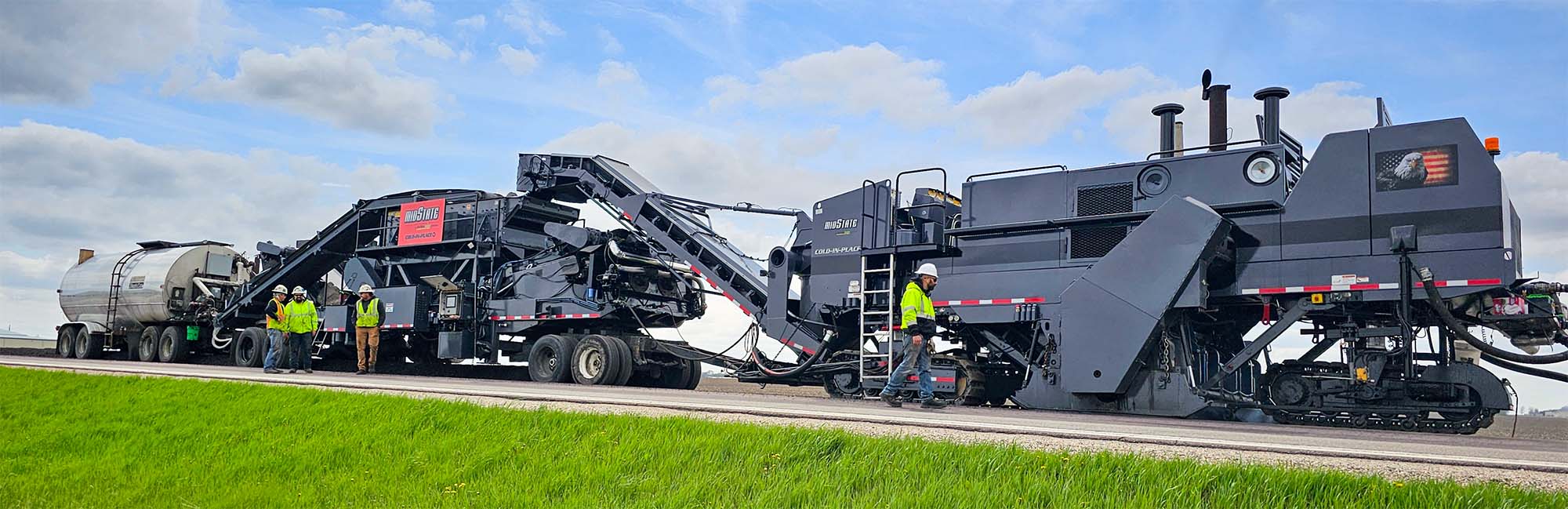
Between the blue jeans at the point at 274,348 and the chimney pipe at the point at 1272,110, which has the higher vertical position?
the chimney pipe at the point at 1272,110

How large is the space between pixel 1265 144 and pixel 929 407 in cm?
472

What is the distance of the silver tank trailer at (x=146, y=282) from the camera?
2464 centimetres

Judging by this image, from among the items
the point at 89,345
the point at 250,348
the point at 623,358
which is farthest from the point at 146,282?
the point at 623,358

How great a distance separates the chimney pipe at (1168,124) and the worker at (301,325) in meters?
14.1

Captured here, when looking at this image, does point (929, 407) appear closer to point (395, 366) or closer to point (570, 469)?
point (570, 469)

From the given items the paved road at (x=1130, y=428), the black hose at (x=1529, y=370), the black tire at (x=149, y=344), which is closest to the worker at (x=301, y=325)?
the paved road at (x=1130, y=428)

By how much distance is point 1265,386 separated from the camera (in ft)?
37.9

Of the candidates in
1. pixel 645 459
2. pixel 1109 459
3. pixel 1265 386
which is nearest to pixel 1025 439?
pixel 1109 459

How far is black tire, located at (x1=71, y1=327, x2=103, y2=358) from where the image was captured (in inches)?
1017

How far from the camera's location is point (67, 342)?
88.1ft

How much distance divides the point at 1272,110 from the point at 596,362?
32.0 ft

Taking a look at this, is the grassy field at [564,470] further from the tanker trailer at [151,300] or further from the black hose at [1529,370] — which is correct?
the tanker trailer at [151,300]

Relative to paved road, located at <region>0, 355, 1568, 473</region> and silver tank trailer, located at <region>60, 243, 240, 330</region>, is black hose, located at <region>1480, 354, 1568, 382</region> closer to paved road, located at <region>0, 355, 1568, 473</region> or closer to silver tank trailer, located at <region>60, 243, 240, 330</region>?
paved road, located at <region>0, 355, 1568, 473</region>

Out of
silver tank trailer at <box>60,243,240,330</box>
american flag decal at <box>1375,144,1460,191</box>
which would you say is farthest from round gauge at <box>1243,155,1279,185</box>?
silver tank trailer at <box>60,243,240,330</box>
